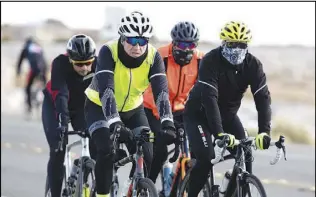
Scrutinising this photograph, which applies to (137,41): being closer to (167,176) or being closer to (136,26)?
(136,26)

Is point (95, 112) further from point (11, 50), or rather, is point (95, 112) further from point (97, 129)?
point (11, 50)

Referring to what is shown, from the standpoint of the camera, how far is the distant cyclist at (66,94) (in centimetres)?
912

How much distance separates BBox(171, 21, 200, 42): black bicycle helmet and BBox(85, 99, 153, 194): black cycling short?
1.26 metres

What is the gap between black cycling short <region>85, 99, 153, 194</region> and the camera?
8297 millimetres

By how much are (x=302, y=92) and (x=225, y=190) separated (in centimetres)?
3785

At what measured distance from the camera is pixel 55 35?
8462 cm

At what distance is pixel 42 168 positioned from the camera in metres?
15.8

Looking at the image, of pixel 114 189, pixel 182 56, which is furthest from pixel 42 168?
pixel 114 189

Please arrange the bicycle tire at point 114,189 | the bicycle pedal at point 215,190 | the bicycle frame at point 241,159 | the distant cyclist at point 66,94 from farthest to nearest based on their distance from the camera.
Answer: the distant cyclist at point 66,94
the bicycle pedal at point 215,190
the bicycle tire at point 114,189
the bicycle frame at point 241,159

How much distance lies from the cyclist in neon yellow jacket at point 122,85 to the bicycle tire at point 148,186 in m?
0.34

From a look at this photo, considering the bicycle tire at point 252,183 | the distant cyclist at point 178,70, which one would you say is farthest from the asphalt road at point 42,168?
the bicycle tire at point 252,183

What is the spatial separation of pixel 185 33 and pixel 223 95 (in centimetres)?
121

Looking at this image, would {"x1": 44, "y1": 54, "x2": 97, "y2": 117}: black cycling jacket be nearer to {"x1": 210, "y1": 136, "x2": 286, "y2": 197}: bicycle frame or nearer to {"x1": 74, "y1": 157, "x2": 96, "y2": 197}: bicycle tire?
{"x1": 74, "y1": 157, "x2": 96, "y2": 197}: bicycle tire

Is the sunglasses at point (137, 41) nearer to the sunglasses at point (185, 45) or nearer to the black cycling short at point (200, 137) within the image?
the black cycling short at point (200, 137)
